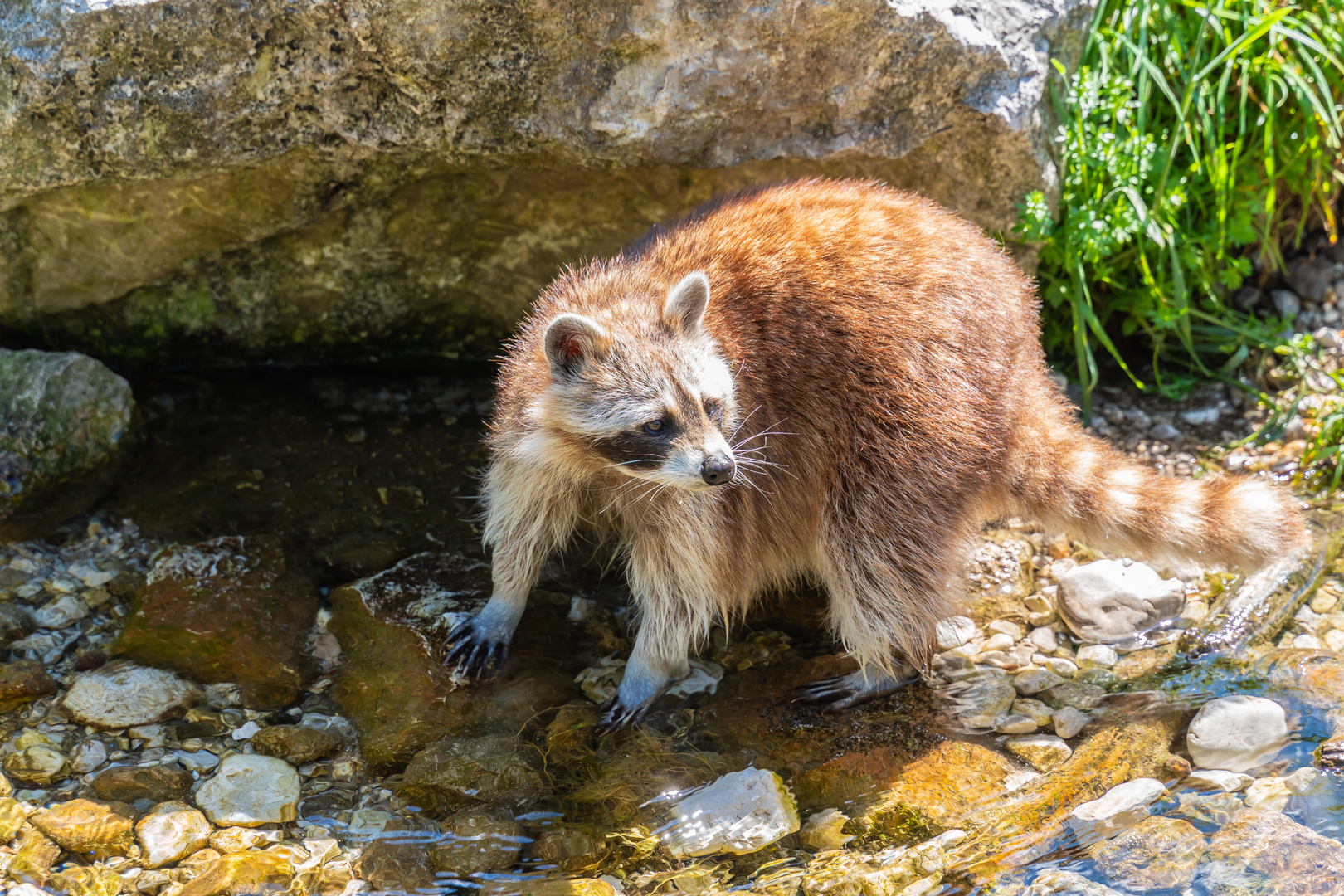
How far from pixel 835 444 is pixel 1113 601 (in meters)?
1.10

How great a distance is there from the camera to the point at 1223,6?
388cm

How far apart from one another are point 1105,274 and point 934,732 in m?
1.90

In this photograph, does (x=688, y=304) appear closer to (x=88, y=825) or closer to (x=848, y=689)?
(x=848, y=689)

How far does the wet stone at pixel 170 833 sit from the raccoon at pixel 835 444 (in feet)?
2.80

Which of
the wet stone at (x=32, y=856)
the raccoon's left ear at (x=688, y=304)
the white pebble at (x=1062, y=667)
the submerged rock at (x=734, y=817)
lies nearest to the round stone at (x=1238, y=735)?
the white pebble at (x=1062, y=667)

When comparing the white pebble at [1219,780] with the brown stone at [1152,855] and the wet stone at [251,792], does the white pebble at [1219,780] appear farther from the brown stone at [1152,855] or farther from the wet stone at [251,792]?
the wet stone at [251,792]

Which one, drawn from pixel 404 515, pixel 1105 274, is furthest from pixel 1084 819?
pixel 404 515

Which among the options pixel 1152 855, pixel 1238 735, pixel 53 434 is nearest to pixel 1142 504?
pixel 1238 735

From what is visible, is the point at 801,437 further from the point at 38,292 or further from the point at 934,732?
the point at 38,292

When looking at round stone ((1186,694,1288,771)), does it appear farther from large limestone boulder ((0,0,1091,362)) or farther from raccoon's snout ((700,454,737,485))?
large limestone boulder ((0,0,1091,362))

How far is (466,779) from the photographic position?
2.87 meters

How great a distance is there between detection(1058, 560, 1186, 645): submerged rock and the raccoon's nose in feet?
4.55

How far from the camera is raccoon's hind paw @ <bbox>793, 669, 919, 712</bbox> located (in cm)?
320

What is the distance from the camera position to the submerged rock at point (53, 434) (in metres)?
3.51
